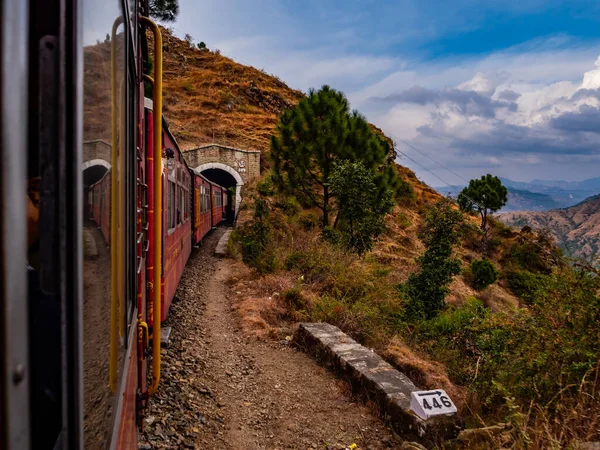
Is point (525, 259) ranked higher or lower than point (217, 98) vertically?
lower

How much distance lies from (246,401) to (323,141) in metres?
10.8

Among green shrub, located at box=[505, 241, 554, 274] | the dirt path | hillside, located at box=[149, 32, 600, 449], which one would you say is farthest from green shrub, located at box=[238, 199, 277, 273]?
green shrub, located at box=[505, 241, 554, 274]

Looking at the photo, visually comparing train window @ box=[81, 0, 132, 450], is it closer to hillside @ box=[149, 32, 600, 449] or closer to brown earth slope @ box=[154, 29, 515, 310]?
hillside @ box=[149, 32, 600, 449]

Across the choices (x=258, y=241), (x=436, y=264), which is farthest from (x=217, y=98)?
(x=436, y=264)

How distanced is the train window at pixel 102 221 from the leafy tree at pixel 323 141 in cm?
1255

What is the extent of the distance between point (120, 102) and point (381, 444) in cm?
378

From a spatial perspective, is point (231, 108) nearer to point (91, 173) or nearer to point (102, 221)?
point (102, 221)

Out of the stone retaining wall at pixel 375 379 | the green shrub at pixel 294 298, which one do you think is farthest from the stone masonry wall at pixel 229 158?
the stone retaining wall at pixel 375 379

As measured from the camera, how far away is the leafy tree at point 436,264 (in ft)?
27.8

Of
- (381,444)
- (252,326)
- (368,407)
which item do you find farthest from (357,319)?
(381,444)

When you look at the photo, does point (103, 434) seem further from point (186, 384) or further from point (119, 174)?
point (186, 384)

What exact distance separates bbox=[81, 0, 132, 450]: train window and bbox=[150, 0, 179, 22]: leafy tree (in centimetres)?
4268

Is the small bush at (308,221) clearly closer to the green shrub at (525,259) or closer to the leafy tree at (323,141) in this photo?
the leafy tree at (323,141)

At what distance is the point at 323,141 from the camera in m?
14.1
